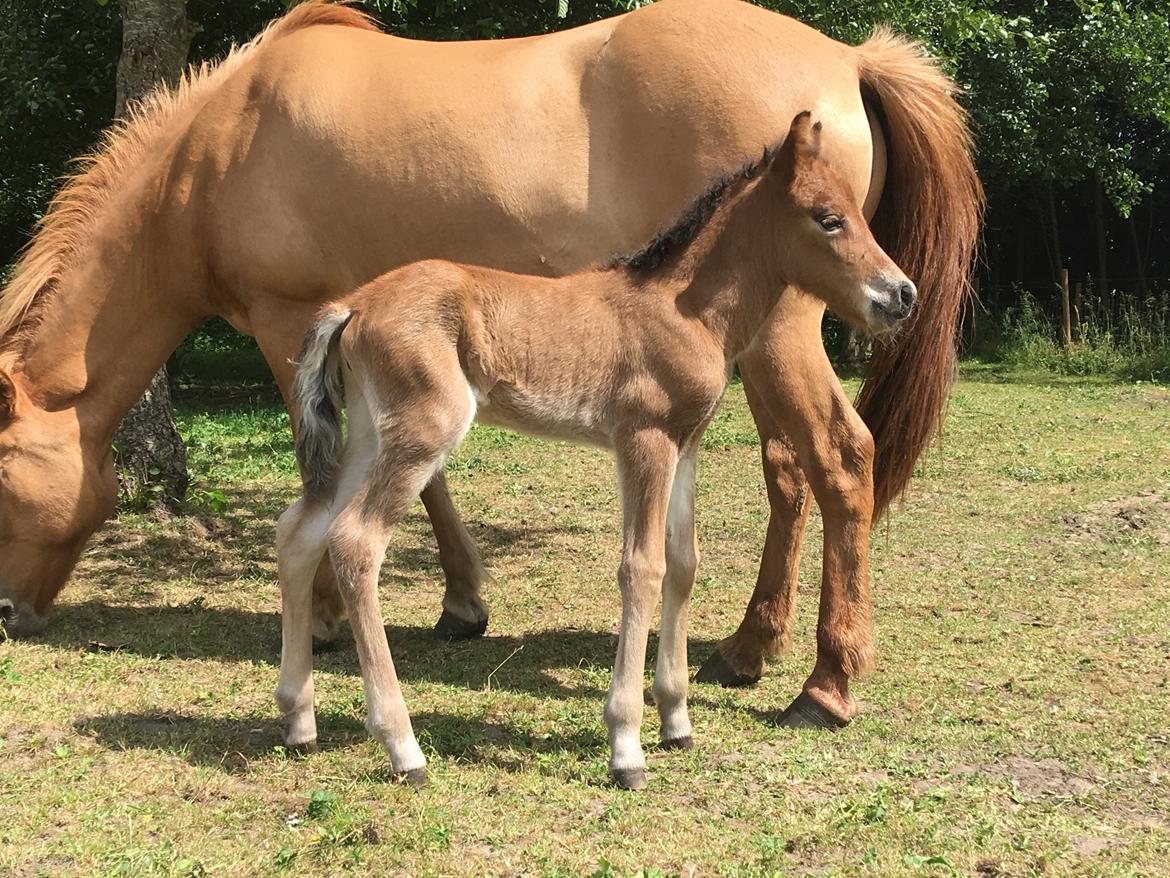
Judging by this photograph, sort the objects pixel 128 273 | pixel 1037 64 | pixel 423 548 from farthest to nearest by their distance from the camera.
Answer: pixel 1037 64, pixel 423 548, pixel 128 273

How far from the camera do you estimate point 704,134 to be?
189 inches

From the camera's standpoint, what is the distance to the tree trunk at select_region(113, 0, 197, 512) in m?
7.25

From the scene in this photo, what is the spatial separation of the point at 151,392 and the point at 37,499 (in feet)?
8.81

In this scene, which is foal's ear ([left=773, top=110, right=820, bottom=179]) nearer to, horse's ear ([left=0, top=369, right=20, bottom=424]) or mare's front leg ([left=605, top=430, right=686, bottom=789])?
mare's front leg ([left=605, top=430, right=686, bottom=789])

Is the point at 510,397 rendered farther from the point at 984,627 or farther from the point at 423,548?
the point at 423,548

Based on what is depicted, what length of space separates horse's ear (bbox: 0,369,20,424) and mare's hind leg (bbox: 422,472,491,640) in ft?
6.53

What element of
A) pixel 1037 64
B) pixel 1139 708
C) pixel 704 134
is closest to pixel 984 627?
pixel 1139 708

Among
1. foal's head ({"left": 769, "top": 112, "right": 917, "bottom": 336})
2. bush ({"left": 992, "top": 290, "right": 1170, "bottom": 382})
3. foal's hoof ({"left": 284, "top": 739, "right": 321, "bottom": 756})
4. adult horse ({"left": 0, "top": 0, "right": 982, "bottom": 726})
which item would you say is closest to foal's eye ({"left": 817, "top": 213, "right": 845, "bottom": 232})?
foal's head ({"left": 769, "top": 112, "right": 917, "bottom": 336})

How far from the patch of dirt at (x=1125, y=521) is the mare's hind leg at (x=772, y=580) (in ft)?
10.4

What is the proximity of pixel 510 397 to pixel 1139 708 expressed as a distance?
9.51ft

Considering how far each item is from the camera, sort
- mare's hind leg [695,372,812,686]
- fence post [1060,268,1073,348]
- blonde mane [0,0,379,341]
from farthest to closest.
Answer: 1. fence post [1060,268,1073,348]
2. blonde mane [0,0,379,341]
3. mare's hind leg [695,372,812,686]

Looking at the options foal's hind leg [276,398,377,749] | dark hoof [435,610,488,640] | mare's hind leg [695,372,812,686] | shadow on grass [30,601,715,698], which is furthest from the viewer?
dark hoof [435,610,488,640]

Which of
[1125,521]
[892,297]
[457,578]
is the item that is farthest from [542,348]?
[1125,521]

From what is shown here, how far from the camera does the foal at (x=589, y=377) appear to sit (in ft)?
11.9
